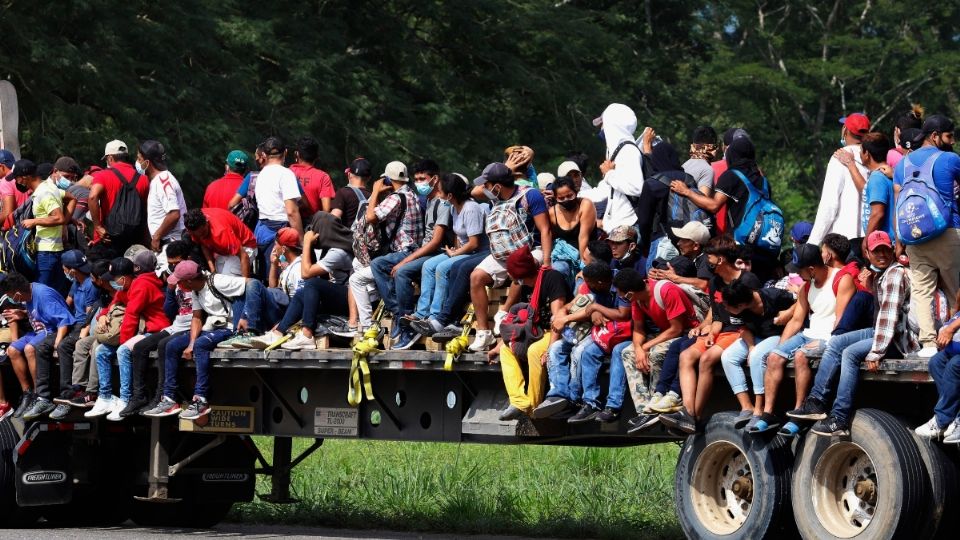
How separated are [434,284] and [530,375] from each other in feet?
4.29

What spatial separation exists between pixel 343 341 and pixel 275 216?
71.4 inches

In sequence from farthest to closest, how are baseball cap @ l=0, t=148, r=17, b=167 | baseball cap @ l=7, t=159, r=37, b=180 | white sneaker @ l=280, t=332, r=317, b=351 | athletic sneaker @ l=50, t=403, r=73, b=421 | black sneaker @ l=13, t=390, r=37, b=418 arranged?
baseball cap @ l=0, t=148, r=17, b=167 → baseball cap @ l=7, t=159, r=37, b=180 → black sneaker @ l=13, t=390, r=37, b=418 → athletic sneaker @ l=50, t=403, r=73, b=421 → white sneaker @ l=280, t=332, r=317, b=351

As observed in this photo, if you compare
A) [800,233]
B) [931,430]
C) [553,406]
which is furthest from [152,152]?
[931,430]

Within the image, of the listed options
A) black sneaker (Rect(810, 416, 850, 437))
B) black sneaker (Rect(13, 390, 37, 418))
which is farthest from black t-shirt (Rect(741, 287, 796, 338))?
black sneaker (Rect(13, 390, 37, 418))

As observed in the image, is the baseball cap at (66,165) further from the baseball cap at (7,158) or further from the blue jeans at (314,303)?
the blue jeans at (314,303)

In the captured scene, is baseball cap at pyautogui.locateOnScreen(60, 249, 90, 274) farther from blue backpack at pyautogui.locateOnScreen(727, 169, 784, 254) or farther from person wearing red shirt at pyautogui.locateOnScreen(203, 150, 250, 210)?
blue backpack at pyautogui.locateOnScreen(727, 169, 784, 254)

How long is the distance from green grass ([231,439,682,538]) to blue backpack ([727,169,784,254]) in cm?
322

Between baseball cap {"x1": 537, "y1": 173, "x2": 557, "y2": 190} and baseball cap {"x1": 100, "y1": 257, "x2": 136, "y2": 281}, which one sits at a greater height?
baseball cap {"x1": 537, "y1": 173, "x2": 557, "y2": 190}

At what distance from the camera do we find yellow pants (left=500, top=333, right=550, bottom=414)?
38.9ft

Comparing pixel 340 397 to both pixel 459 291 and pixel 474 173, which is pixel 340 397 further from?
pixel 474 173

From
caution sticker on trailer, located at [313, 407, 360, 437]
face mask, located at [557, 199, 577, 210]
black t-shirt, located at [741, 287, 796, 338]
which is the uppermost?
face mask, located at [557, 199, 577, 210]

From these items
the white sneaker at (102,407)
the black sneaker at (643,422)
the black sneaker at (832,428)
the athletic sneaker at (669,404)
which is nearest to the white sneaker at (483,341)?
the black sneaker at (643,422)

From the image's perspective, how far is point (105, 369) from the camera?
14.5 m

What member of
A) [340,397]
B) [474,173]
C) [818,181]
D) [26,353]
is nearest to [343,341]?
[340,397]
